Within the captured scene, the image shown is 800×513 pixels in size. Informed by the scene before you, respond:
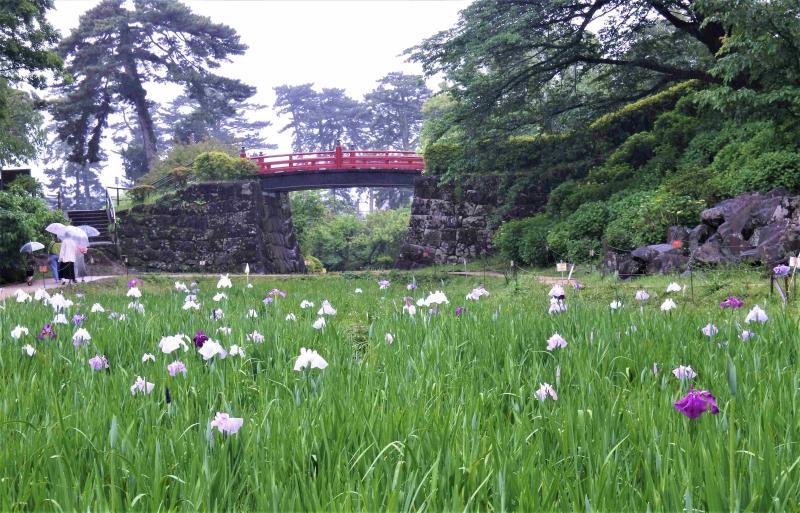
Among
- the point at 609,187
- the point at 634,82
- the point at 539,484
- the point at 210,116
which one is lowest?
the point at 539,484

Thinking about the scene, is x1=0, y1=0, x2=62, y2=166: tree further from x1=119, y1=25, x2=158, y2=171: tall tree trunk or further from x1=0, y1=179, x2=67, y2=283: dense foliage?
x1=119, y1=25, x2=158, y2=171: tall tree trunk

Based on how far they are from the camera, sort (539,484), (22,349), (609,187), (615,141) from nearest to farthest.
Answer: (539,484) → (22,349) → (609,187) → (615,141)

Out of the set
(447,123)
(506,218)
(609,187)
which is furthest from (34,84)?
(609,187)

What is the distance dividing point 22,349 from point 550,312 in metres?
2.95

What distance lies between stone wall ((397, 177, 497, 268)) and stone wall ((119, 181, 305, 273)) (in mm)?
6436

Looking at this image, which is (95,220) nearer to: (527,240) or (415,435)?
(527,240)

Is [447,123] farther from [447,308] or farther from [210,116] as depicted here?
[210,116]

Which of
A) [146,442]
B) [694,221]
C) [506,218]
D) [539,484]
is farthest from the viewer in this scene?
[506,218]

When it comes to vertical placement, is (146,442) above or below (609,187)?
below

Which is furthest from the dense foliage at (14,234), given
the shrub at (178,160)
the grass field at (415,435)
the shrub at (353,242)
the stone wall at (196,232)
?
the shrub at (353,242)

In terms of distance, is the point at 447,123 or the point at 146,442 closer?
the point at 146,442

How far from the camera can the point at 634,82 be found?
1692cm

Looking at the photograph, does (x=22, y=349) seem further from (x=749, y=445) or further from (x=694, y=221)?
(x=694, y=221)

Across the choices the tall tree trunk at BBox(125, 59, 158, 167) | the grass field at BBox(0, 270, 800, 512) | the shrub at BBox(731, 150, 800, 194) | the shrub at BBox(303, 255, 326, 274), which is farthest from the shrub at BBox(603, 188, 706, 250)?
the tall tree trunk at BBox(125, 59, 158, 167)
